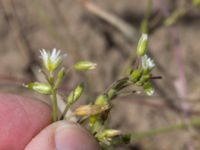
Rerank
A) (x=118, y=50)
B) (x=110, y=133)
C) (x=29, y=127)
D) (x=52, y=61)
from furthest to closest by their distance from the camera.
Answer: (x=118, y=50)
(x=29, y=127)
(x=52, y=61)
(x=110, y=133)

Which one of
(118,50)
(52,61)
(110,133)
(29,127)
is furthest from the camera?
(118,50)

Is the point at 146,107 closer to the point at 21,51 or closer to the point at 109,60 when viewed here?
the point at 109,60

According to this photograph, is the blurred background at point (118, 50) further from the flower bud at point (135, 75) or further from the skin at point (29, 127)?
the flower bud at point (135, 75)

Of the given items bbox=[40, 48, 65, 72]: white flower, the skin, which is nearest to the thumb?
the skin

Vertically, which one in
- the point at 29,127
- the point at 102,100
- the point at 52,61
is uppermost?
the point at 52,61

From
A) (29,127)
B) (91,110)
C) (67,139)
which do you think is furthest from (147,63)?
(29,127)

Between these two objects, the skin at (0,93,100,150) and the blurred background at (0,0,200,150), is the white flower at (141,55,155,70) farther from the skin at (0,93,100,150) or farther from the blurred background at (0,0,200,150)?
the blurred background at (0,0,200,150)

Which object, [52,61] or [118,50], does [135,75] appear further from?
[118,50]
